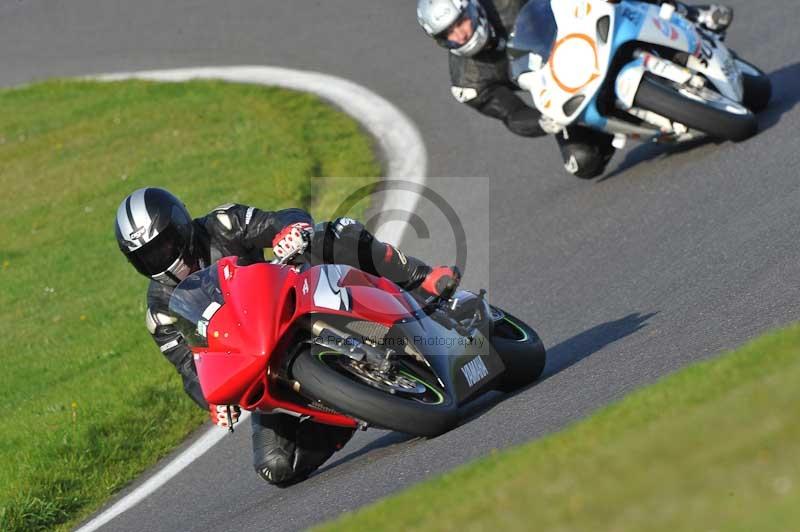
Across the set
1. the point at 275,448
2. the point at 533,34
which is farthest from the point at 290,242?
the point at 533,34

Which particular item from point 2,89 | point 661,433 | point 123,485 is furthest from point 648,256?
point 2,89

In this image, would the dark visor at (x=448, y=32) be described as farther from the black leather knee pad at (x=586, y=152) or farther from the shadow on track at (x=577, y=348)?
the shadow on track at (x=577, y=348)

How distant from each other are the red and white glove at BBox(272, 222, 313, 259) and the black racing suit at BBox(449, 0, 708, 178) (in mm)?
4397

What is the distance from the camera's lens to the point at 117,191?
1460 cm

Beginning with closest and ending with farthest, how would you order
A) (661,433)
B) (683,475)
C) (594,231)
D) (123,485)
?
(683,475) → (661,433) → (123,485) → (594,231)

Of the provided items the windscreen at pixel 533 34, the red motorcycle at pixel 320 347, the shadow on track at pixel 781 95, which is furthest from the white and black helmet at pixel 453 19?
the red motorcycle at pixel 320 347

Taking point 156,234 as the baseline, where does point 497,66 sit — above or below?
below

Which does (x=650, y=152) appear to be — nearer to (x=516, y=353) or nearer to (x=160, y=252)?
(x=516, y=353)

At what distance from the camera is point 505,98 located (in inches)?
414

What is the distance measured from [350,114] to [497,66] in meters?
3.96

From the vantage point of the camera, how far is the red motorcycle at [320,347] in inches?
221

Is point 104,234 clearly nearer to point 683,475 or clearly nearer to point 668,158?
point 668,158

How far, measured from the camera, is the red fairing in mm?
5664

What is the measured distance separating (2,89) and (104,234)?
258 inches
